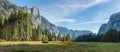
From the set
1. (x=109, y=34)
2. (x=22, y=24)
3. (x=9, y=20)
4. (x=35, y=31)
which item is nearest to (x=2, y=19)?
(x=9, y=20)

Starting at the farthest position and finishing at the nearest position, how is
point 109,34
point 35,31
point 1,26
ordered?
point 35,31
point 109,34
point 1,26

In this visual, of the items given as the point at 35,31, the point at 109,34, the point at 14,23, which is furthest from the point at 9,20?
the point at 109,34

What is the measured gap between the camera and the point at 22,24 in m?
140

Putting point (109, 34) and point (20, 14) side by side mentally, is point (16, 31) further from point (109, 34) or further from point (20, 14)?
point (109, 34)

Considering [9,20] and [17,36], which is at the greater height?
[9,20]

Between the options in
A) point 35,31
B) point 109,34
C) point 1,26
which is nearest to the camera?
point 1,26

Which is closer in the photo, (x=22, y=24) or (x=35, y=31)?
(x=22, y=24)

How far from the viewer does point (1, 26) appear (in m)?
135

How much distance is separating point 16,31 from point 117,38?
6906cm

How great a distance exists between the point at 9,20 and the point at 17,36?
1161 cm

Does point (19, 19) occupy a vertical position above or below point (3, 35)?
above

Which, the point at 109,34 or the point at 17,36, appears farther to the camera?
the point at 109,34

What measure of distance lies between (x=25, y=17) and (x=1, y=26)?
1663cm

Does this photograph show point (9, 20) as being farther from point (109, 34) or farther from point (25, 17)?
point (109, 34)
